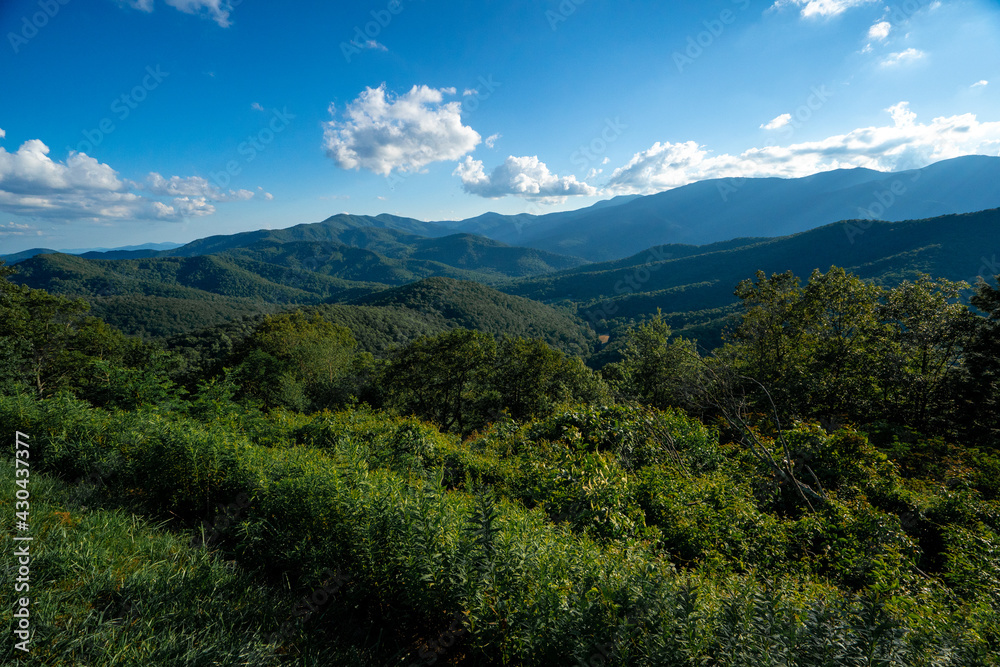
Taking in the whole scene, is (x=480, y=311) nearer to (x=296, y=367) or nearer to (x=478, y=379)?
(x=296, y=367)

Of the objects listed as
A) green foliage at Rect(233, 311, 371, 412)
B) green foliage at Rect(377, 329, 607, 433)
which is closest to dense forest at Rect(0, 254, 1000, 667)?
green foliage at Rect(377, 329, 607, 433)

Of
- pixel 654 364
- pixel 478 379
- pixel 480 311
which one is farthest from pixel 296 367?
pixel 480 311

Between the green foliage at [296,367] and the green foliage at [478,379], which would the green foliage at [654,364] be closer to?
the green foliage at [478,379]

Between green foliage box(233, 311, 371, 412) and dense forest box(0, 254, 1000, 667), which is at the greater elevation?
dense forest box(0, 254, 1000, 667)

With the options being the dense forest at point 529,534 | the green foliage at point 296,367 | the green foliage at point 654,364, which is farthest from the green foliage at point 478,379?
the dense forest at point 529,534

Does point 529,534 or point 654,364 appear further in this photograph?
point 654,364

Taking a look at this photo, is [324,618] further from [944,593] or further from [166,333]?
[166,333]

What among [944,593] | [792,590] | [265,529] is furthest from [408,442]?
[944,593]

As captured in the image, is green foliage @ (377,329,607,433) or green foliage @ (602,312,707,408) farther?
green foliage @ (377,329,607,433)

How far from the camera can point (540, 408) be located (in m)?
22.7

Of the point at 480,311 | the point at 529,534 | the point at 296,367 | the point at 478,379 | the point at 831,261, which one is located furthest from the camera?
the point at 831,261

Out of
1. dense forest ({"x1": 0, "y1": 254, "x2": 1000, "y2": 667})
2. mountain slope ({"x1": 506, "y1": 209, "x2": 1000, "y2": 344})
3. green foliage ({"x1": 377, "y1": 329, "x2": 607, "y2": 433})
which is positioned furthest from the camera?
mountain slope ({"x1": 506, "y1": 209, "x2": 1000, "y2": 344})

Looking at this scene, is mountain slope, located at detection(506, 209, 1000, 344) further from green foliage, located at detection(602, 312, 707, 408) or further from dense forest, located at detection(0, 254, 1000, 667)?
dense forest, located at detection(0, 254, 1000, 667)

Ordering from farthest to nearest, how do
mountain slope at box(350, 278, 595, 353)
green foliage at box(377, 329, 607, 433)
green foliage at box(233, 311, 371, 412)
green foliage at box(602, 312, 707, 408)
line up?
mountain slope at box(350, 278, 595, 353) < green foliage at box(233, 311, 371, 412) < green foliage at box(377, 329, 607, 433) < green foliage at box(602, 312, 707, 408)
